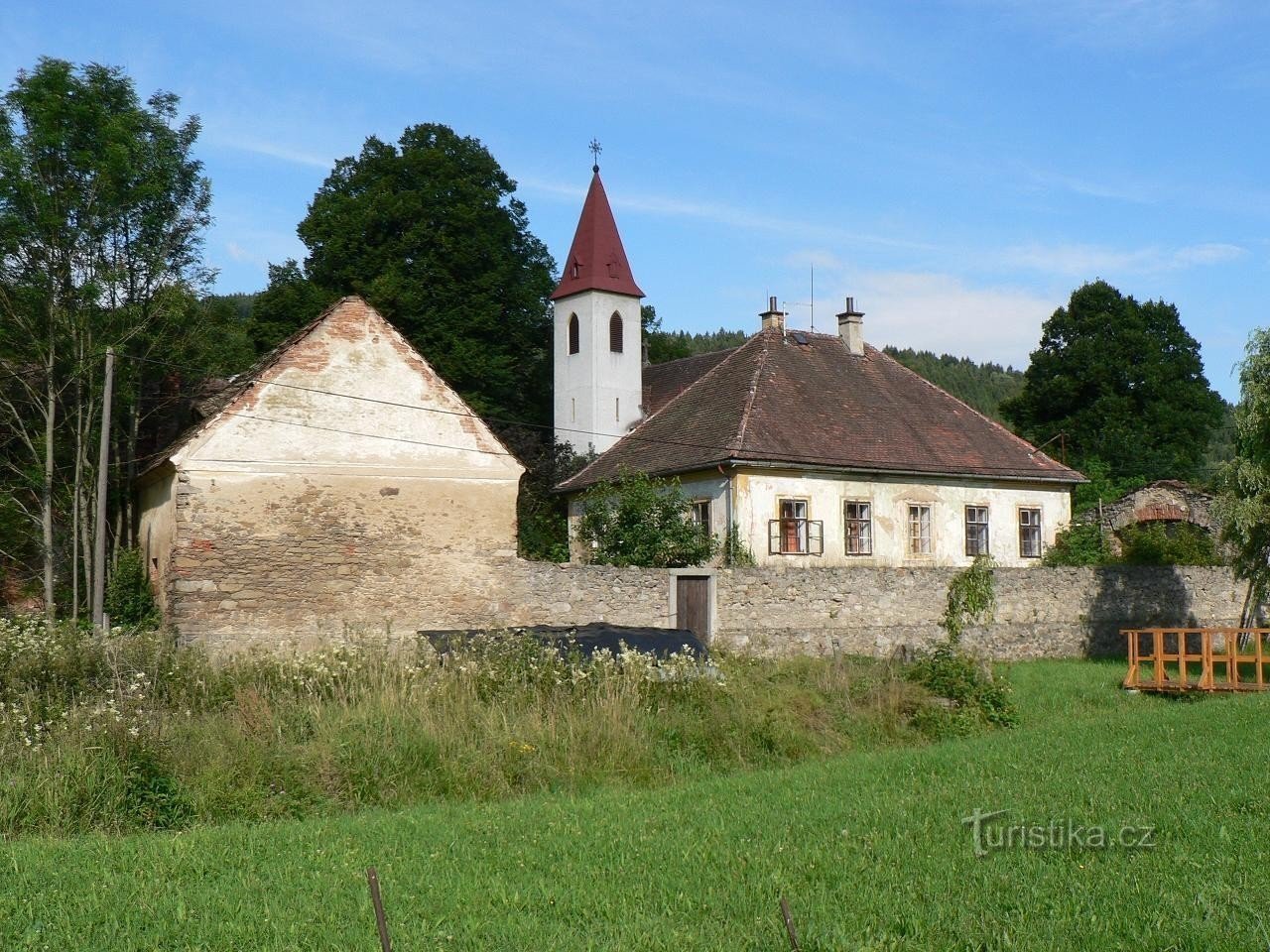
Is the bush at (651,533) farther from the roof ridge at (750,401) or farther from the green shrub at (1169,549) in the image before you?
the green shrub at (1169,549)

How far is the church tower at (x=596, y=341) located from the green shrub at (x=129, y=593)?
1494 cm

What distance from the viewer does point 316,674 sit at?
42.9ft

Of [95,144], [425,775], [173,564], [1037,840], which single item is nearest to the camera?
[1037,840]


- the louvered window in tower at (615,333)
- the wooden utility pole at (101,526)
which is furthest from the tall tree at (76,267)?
the louvered window in tower at (615,333)

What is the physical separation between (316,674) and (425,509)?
9783 millimetres

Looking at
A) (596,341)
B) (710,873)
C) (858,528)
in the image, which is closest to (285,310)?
(596,341)

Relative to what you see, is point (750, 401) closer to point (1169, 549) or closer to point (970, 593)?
point (970, 593)

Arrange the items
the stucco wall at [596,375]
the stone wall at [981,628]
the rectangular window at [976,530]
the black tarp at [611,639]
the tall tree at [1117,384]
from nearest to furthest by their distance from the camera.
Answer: the black tarp at [611,639]
the stone wall at [981,628]
the rectangular window at [976,530]
the stucco wall at [596,375]
the tall tree at [1117,384]

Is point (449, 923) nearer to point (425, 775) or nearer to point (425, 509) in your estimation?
point (425, 775)

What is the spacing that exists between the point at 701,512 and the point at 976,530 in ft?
27.0

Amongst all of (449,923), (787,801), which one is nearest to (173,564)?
(787,801)

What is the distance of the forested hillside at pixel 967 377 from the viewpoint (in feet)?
293

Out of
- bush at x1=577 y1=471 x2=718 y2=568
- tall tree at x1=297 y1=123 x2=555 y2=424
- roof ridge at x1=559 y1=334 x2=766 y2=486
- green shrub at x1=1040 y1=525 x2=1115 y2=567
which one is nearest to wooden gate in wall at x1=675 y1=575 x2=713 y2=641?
bush at x1=577 y1=471 x2=718 y2=568

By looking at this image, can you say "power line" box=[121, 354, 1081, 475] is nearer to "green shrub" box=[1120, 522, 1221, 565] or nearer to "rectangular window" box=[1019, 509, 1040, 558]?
"rectangular window" box=[1019, 509, 1040, 558]
